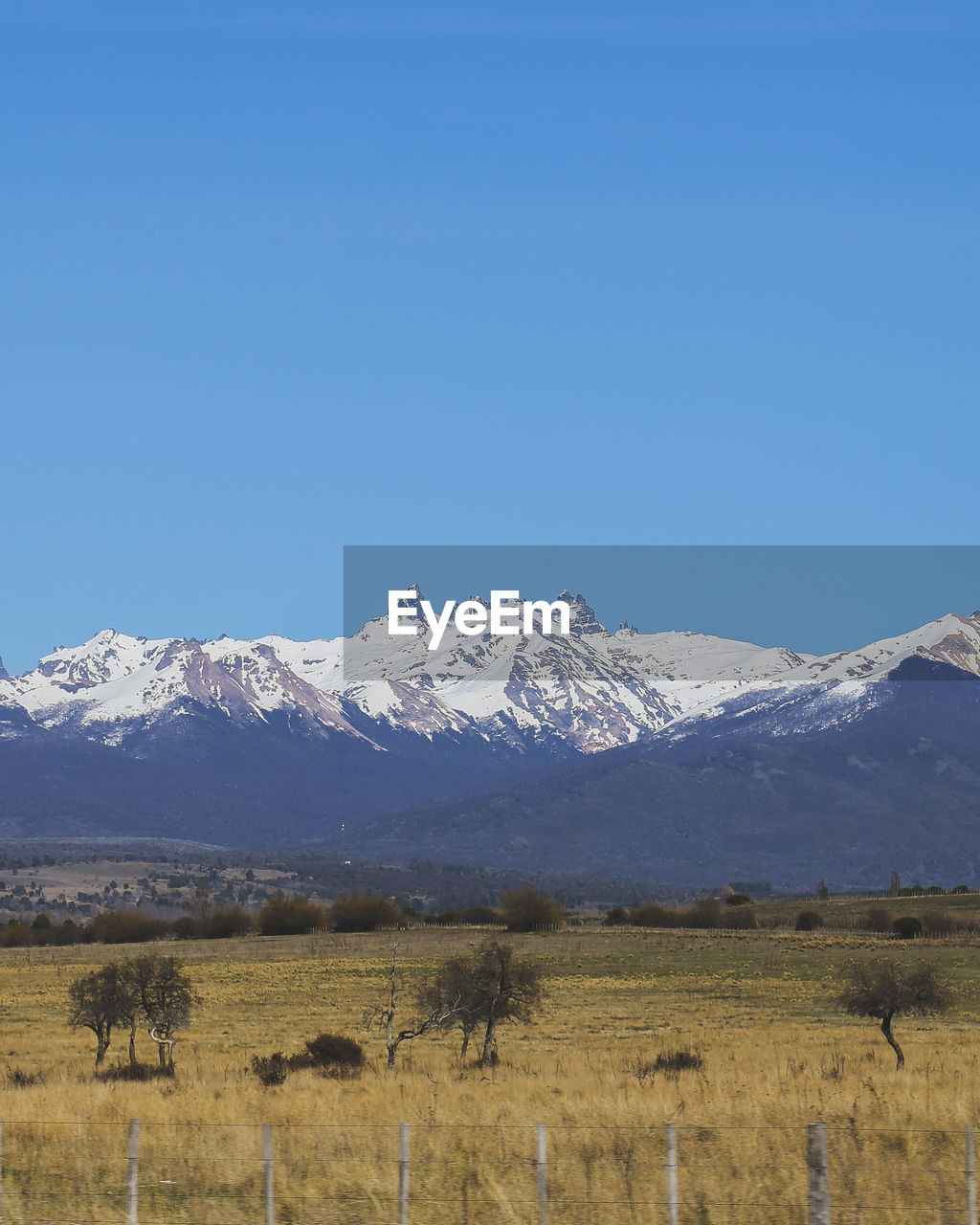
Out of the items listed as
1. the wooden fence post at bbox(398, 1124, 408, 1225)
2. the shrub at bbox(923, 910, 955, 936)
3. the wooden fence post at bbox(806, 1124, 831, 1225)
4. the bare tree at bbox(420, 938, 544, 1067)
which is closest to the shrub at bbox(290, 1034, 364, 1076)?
the bare tree at bbox(420, 938, 544, 1067)

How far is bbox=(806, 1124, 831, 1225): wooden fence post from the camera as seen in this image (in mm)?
15008

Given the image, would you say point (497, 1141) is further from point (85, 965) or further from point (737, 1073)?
point (85, 965)

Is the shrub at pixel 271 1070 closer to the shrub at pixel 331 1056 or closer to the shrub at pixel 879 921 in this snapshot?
the shrub at pixel 331 1056

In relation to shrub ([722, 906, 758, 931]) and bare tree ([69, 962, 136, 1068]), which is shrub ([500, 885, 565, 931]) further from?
bare tree ([69, 962, 136, 1068])

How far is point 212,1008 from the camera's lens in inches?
2459

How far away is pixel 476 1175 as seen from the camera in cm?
1933

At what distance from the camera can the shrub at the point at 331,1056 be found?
36719 millimetres

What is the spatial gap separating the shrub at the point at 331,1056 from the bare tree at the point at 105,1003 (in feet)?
25.7

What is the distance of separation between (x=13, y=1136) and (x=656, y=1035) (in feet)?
99.0

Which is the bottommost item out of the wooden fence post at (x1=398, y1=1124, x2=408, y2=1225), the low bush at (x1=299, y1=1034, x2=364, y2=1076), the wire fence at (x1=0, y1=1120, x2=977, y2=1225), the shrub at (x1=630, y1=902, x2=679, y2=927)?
the shrub at (x1=630, y1=902, x2=679, y2=927)

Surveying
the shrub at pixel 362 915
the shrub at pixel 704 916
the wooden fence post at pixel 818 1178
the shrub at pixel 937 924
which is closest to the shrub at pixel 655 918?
the shrub at pixel 704 916

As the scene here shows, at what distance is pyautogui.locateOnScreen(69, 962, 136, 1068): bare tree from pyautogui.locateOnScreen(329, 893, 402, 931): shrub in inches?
3592

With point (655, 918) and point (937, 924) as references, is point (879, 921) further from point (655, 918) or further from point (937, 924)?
point (655, 918)

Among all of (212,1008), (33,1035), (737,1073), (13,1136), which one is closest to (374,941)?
(212,1008)
